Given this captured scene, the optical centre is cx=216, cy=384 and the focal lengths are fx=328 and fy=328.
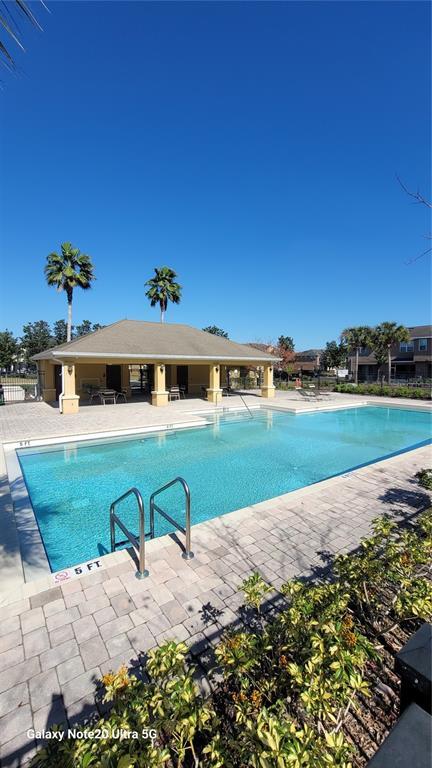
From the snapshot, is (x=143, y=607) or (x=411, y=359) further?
(x=411, y=359)

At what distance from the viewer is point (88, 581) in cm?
402

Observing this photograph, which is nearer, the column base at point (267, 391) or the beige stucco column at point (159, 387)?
the beige stucco column at point (159, 387)

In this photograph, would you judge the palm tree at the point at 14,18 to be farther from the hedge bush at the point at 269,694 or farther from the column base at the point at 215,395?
the column base at the point at 215,395

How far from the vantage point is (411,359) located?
44312 millimetres

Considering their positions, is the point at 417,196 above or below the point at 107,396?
above

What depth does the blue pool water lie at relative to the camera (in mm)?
6680

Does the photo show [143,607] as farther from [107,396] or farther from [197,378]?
[197,378]

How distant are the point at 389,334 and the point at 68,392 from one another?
1365 inches

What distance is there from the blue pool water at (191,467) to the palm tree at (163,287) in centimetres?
2077

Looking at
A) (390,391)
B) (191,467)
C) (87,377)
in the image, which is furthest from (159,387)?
(390,391)

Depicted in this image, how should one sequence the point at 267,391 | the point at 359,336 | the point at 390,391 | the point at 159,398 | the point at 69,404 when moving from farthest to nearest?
the point at 359,336
the point at 390,391
the point at 267,391
the point at 159,398
the point at 69,404

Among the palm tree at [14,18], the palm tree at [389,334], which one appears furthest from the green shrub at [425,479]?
the palm tree at [389,334]

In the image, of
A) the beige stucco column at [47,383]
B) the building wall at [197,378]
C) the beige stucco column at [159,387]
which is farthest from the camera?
the building wall at [197,378]

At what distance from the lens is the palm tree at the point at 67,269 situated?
25.4m
